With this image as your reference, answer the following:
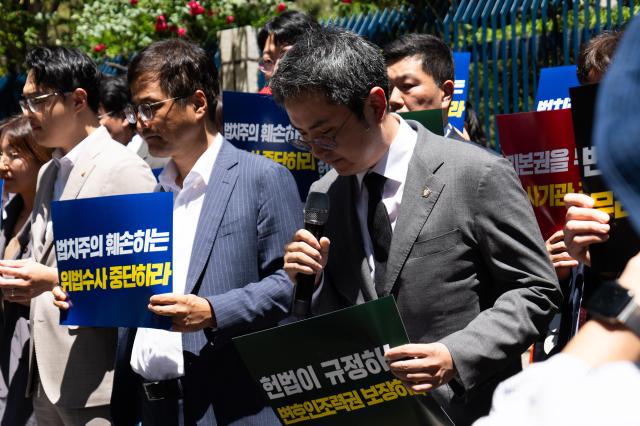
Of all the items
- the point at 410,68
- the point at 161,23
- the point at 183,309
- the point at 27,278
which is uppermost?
the point at 410,68

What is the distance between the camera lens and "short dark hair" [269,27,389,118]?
3119mm

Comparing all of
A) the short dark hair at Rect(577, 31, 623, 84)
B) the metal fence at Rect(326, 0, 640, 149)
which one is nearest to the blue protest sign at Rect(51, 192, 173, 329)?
the short dark hair at Rect(577, 31, 623, 84)

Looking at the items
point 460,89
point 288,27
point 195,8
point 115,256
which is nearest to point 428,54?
point 460,89

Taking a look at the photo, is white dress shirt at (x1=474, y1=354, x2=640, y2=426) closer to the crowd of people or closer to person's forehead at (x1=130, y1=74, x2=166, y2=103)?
the crowd of people

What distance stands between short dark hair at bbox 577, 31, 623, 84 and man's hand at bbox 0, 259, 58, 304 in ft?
7.62

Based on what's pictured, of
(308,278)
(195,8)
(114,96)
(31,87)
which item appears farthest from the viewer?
(195,8)

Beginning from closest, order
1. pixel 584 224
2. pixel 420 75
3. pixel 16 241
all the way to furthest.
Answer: pixel 584 224
pixel 420 75
pixel 16 241

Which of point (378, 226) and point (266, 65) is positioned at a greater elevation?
point (266, 65)

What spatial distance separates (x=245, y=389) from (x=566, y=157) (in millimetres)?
1431

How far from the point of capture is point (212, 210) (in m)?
3.78

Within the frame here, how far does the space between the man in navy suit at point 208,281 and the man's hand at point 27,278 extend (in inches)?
18.4

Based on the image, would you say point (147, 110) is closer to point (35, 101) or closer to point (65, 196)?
point (65, 196)

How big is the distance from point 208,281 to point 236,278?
105mm

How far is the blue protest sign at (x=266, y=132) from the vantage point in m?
4.79
